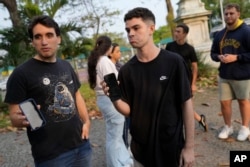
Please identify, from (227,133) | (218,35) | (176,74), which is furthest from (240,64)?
(176,74)

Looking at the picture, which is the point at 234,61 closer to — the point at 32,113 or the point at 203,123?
the point at 203,123

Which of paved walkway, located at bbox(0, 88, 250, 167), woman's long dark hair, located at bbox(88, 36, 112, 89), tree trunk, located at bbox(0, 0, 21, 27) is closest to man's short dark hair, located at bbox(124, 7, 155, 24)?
woman's long dark hair, located at bbox(88, 36, 112, 89)

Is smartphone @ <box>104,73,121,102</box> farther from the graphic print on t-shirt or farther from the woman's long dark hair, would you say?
the woman's long dark hair

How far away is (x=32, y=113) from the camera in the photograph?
7.32 feet

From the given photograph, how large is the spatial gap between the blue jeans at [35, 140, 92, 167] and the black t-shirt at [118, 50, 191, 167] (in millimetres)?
594

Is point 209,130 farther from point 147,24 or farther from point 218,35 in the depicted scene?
point 147,24

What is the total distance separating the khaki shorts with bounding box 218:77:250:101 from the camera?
15.4 ft

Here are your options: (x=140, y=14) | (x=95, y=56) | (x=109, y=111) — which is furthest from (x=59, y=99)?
(x=95, y=56)

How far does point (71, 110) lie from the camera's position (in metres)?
2.58

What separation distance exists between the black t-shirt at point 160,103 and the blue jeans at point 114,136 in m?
1.59

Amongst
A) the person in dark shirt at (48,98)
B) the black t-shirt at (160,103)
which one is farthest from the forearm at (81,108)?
the black t-shirt at (160,103)

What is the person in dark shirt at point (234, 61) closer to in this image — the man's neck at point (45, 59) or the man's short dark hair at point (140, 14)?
the man's short dark hair at point (140, 14)

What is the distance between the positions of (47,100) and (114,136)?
1.76m

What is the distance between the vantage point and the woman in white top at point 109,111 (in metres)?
3.92
